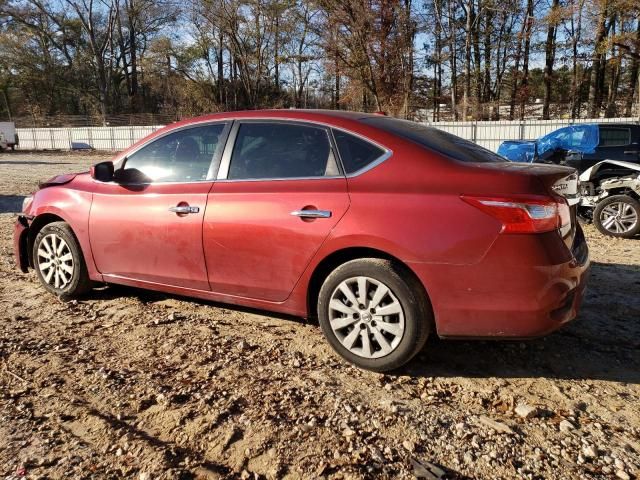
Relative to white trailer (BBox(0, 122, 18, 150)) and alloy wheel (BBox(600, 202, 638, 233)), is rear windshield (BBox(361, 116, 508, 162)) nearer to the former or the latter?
alloy wheel (BBox(600, 202, 638, 233))

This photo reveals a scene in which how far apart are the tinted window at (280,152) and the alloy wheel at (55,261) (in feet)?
6.02

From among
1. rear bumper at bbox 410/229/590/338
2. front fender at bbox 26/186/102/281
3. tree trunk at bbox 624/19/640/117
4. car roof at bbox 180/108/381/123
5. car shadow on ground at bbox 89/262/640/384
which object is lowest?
car shadow on ground at bbox 89/262/640/384

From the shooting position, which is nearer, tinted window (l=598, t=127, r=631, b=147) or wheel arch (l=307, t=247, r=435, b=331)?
wheel arch (l=307, t=247, r=435, b=331)

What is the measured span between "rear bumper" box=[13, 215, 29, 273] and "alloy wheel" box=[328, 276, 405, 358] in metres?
3.18

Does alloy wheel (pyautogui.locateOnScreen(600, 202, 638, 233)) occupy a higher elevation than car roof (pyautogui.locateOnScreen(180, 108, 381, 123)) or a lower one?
lower

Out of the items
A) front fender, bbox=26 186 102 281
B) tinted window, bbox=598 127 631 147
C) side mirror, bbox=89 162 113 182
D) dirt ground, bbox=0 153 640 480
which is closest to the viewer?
dirt ground, bbox=0 153 640 480

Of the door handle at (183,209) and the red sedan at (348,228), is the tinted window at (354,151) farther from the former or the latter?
the door handle at (183,209)

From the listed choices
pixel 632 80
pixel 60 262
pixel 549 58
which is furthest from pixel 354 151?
pixel 632 80

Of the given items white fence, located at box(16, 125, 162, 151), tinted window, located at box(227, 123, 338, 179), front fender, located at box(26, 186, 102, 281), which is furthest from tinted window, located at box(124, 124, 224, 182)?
white fence, located at box(16, 125, 162, 151)

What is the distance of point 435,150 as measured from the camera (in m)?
3.20

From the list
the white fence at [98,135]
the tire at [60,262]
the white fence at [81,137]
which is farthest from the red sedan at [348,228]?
the white fence at [81,137]

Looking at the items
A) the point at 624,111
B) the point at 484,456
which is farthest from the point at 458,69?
the point at 484,456

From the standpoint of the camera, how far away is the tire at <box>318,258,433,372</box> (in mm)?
3053

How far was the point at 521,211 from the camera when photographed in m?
2.84
